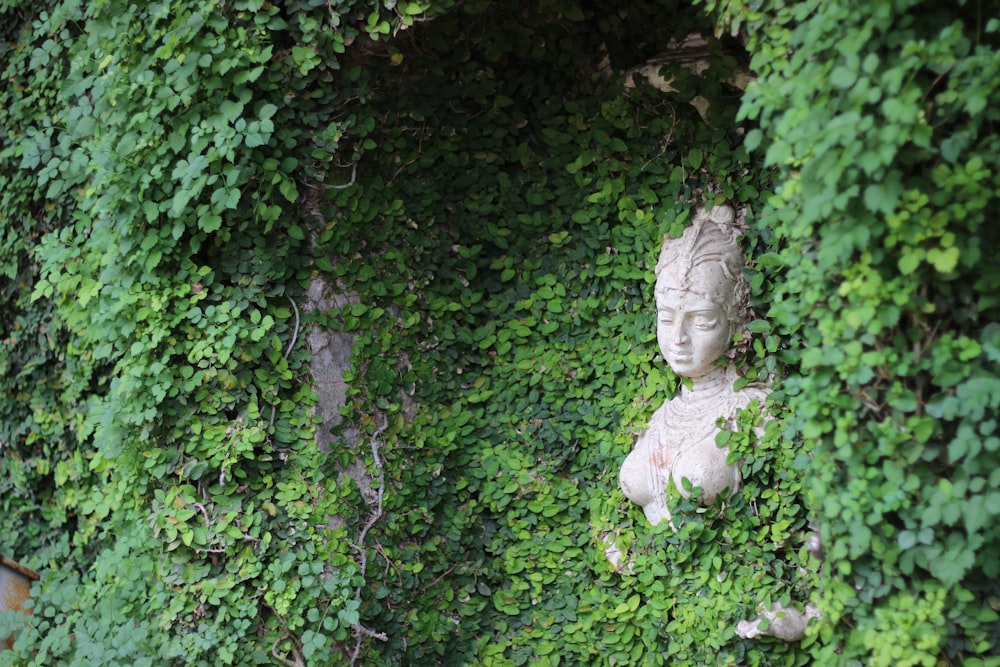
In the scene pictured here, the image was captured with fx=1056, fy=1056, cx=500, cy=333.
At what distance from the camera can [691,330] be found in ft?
12.6

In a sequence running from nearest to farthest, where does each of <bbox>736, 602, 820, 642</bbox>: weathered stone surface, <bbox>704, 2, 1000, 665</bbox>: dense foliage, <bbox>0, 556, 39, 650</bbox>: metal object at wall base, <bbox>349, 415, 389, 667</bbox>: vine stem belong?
1. <bbox>704, 2, 1000, 665</bbox>: dense foliage
2. <bbox>736, 602, 820, 642</bbox>: weathered stone surface
3. <bbox>349, 415, 389, 667</bbox>: vine stem
4. <bbox>0, 556, 39, 650</bbox>: metal object at wall base

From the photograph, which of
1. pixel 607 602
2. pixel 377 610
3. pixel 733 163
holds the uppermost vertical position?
pixel 733 163

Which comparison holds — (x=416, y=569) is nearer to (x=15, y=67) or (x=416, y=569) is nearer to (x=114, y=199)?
(x=114, y=199)

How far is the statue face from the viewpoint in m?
3.79

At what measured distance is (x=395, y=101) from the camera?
450 cm

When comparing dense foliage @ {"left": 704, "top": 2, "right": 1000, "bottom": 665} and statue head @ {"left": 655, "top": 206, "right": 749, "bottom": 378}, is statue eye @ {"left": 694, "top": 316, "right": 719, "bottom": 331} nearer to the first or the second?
statue head @ {"left": 655, "top": 206, "right": 749, "bottom": 378}

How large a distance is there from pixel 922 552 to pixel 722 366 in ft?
4.11

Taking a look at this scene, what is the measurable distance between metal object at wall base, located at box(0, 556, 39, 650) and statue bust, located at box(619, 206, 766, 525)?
3001mm

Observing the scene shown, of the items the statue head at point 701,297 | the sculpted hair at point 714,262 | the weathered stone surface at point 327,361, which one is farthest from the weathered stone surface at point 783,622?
the weathered stone surface at point 327,361

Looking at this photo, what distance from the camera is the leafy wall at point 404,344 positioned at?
145 inches

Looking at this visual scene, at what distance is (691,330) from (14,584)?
3444mm

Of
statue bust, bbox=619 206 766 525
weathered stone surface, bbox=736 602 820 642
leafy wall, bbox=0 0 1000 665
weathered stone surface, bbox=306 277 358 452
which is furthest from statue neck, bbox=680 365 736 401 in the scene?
weathered stone surface, bbox=306 277 358 452

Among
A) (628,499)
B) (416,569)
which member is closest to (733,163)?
(628,499)

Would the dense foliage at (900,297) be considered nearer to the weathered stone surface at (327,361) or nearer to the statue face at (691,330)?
the statue face at (691,330)
